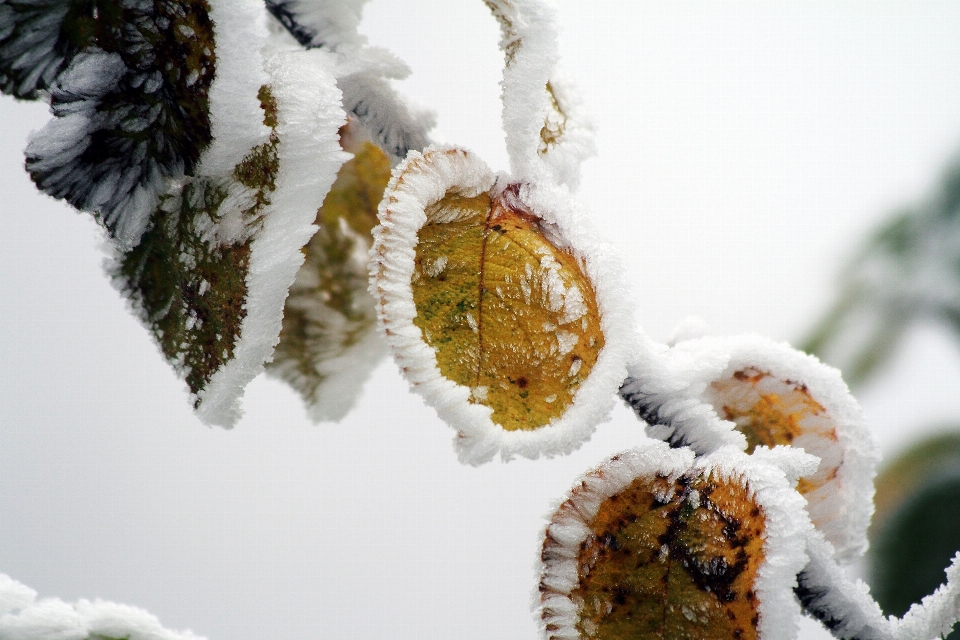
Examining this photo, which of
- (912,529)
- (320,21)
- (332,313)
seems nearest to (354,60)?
(320,21)

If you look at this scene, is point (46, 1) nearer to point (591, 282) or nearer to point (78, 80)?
point (78, 80)

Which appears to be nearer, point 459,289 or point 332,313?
point 459,289

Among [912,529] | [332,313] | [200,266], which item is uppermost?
[200,266]

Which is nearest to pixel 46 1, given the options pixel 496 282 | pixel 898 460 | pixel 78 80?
pixel 78 80

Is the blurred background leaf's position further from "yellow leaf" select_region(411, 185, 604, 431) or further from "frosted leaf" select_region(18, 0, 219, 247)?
"frosted leaf" select_region(18, 0, 219, 247)

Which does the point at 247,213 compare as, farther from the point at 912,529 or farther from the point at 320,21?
the point at 912,529

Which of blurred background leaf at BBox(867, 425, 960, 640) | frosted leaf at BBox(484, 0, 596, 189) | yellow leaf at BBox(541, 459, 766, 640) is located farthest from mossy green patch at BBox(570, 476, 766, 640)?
blurred background leaf at BBox(867, 425, 960, 640)

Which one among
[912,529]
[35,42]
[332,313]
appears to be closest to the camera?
[35,42]
